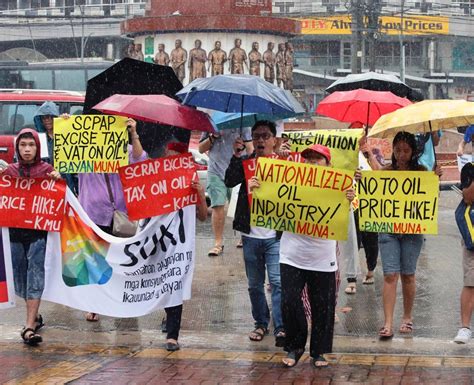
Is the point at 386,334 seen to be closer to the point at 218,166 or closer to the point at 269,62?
the point at 218,166

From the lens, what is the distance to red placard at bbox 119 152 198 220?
26.7ft

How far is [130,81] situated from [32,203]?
207 centimetres

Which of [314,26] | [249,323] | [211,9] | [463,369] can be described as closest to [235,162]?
[249,323]

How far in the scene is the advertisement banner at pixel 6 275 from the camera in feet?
27.2

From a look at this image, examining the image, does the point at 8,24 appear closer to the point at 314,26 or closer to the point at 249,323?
the point at 314,26

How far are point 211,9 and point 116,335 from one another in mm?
27855

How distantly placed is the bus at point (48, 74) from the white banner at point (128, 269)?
82.1 ft

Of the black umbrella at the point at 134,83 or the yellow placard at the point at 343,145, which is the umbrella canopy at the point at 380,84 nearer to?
the black umbrella at the point at 134,83

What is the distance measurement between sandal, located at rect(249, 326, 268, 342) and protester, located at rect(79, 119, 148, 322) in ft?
4.81

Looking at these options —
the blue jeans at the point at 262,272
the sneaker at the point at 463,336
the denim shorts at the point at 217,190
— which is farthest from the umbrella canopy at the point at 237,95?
the denim shorts at the point at 217,190

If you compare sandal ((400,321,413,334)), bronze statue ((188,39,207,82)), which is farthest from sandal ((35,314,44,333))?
bronze statue ((188,39,207,82))

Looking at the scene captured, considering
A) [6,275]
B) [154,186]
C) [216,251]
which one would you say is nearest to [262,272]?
[154,186]

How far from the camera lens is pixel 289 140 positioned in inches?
355

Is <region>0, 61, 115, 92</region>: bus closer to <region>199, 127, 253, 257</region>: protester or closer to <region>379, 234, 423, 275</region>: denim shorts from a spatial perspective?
<region>199, 127, 253, 257</region>: protester
